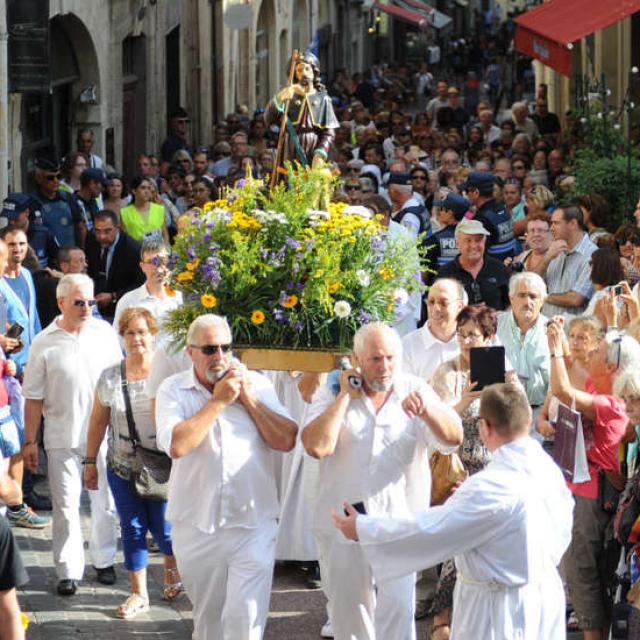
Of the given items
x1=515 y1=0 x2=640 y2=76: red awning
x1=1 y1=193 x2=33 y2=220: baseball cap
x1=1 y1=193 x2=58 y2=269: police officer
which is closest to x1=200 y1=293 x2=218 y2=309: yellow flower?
x1=1 y1=193 x2=58 y2=269: police officer

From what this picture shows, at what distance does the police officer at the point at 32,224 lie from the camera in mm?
13672

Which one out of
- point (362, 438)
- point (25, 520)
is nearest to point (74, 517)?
point (25, 520)

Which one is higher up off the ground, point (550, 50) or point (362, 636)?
point (550, 50)

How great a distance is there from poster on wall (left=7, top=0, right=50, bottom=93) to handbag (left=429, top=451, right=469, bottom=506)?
10.5 metres

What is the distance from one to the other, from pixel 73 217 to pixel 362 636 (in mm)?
8305

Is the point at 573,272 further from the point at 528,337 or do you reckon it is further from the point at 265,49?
the point at 265,49

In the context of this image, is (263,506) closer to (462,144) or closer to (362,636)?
(362,636)

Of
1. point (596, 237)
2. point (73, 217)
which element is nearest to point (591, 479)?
point (596, 237)

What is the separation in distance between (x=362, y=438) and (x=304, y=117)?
358 centimetres

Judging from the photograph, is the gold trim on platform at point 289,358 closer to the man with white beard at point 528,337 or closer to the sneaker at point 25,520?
the man with white beard at point 528,337

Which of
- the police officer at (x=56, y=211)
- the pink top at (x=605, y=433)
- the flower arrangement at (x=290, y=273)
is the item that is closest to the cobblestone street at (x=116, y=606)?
the pink top at (x=605, y=433)

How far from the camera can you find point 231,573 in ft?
26.5

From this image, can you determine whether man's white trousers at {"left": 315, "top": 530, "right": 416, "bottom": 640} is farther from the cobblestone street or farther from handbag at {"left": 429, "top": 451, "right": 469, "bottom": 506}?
the cobblestone street

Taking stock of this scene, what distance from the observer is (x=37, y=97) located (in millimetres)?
21266
